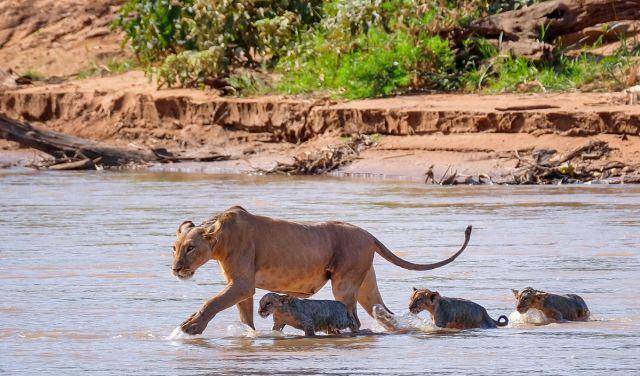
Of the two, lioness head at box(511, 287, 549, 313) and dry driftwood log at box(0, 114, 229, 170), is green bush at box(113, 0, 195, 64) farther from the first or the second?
lioness head at box(511, 287, 549, 313)

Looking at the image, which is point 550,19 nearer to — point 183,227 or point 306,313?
point 306,313

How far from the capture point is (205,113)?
24.8 meters

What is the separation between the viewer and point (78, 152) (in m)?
23.9

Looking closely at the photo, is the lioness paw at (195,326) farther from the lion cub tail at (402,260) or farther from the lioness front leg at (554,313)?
the lioness front leg at (554,313)

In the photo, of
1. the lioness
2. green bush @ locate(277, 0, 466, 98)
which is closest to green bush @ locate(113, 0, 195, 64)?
green bush @ locate(277, 0, 466, 98)

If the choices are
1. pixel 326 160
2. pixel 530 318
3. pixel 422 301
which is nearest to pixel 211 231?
pixel 422 301

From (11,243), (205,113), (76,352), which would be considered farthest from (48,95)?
(76,352)

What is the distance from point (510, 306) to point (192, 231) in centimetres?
242

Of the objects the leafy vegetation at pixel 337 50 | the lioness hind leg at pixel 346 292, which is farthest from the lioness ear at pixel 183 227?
the leafy vegetation at pixel 337 50

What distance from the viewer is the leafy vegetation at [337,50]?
22016mm

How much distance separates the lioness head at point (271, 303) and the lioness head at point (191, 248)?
18.3 inches

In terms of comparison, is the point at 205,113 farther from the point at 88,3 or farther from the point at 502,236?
the point at 502,236

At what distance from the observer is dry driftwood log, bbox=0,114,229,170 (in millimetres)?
23094

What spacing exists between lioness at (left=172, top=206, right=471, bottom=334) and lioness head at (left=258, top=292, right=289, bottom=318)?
10 centimetres
